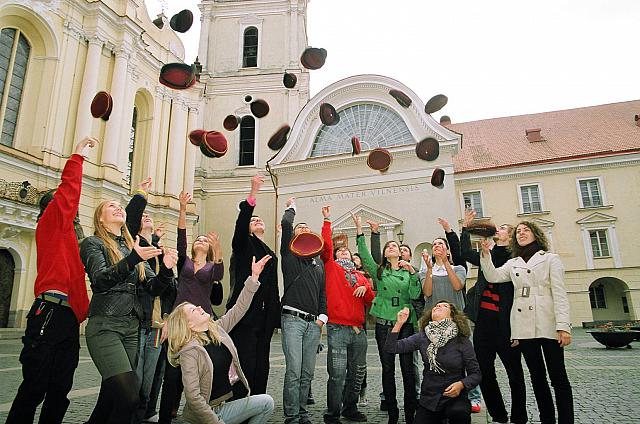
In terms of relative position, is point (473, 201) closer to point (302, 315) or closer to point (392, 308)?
point (392, 308)

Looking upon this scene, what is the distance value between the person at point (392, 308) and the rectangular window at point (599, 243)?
23.1m

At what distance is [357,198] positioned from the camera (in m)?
21.4

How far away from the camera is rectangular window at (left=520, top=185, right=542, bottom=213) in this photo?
25.1 meters

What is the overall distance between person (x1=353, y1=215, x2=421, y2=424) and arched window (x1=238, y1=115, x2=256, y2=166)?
23.2 meters

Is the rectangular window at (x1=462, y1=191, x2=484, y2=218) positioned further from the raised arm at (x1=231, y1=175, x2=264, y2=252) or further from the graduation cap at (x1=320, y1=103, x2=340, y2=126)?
the raised arm at (x1=231, y1=175, x2=264, y2=252)

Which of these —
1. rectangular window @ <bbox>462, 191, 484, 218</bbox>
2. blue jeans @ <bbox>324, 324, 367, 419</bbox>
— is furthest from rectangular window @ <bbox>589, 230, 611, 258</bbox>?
blue jeans @ <bbox>324, 324, 367, 419</bbox>

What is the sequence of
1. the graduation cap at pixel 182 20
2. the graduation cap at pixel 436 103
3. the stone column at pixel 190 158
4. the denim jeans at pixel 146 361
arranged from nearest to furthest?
the denim jeans at pixel 146 361 < the graduation cap at pixel 182 20 < the graduation cap at pixel 436 103 < the stone column at pixel 190 158

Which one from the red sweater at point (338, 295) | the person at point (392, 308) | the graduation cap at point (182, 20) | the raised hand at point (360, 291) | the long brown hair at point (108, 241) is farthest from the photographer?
the graduation cap at point (182, 20)

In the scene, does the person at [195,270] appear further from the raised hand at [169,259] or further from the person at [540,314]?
the person at [540,314]

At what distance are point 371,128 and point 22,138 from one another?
48.8ft

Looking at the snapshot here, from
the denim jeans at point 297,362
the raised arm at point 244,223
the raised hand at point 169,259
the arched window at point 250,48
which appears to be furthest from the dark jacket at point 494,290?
the arched window at point 250,48

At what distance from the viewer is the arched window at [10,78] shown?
16.6m

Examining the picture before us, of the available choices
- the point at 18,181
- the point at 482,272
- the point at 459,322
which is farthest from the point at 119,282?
the point at 18,181

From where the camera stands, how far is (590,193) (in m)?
24.4
